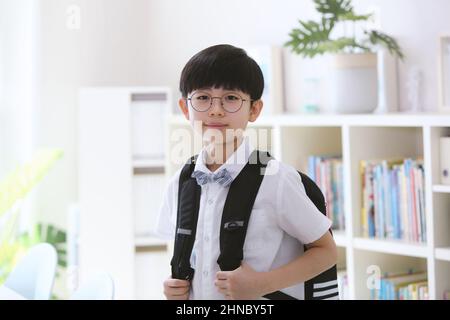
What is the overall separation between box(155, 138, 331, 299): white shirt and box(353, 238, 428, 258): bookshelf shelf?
1.01 m

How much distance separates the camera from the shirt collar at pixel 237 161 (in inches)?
38.3

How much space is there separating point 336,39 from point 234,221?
1450 mm

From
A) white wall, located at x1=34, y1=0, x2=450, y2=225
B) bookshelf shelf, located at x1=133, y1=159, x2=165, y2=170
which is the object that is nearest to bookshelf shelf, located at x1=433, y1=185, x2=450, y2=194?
bookshelf shelf, located at x1=133, y1=159, x2=165, y2=170

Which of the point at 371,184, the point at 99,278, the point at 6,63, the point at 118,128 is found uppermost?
the point at 6,63

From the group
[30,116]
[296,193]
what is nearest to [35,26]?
[30,116]

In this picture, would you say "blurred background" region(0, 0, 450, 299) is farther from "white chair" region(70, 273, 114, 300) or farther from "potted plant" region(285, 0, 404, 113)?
"white chair" region(70, 273, 114, 300)

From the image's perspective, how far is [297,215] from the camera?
962 mm

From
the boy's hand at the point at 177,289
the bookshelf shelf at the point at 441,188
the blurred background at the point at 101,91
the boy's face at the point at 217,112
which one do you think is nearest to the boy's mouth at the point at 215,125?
the boy's face at the point at 217,112

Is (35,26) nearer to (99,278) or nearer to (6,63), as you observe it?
(6,63)

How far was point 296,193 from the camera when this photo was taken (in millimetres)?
970

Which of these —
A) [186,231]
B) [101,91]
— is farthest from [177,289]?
[101,91]

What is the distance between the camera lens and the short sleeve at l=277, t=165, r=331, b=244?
0.96 meters

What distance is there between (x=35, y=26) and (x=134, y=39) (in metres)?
0.42

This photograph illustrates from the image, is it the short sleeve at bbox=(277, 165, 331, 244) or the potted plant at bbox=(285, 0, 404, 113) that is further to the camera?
the potted plant at bbox=(285, 0, 404, 113)
